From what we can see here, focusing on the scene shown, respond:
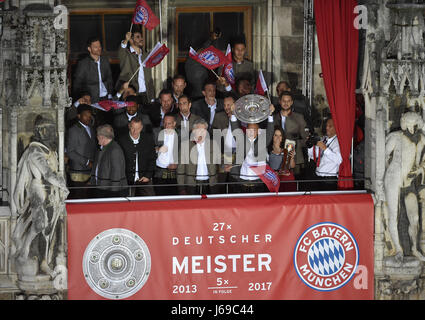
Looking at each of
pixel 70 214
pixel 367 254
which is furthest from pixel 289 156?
pixel 70 214

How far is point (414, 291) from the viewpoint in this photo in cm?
1814

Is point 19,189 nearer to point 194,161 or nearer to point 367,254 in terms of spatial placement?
point 194,161

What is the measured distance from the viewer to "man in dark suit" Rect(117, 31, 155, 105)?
63.6 ft

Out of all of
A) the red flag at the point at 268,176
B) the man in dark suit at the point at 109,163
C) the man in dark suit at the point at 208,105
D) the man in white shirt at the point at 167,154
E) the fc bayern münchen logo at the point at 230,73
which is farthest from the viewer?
the fc bayern münchen logo at the point at 230,73

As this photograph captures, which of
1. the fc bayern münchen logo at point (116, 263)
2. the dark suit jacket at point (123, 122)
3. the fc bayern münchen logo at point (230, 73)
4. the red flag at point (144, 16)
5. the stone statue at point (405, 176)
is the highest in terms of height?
the red flag at point (144, 16)

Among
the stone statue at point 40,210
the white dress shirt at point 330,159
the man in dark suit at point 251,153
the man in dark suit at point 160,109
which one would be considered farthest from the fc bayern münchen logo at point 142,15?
the white dress shirt at point 330,159

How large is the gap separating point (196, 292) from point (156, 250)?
976mm

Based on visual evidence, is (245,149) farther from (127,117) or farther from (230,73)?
(127,117)

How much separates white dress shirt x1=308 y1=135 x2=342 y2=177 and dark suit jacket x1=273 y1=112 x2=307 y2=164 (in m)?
0.34

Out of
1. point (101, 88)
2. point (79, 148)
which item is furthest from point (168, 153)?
point (101, 88)

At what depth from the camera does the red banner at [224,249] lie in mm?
17594

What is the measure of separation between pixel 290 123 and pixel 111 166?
10.6 feet

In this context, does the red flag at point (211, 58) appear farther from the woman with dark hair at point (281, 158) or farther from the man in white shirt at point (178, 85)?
the woman with dark hair at point (281, 158)

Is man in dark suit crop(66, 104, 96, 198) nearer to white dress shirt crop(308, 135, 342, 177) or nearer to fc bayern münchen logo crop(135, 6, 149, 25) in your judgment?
fc bayern münchen logo crop(135, 6, 149, 25)
